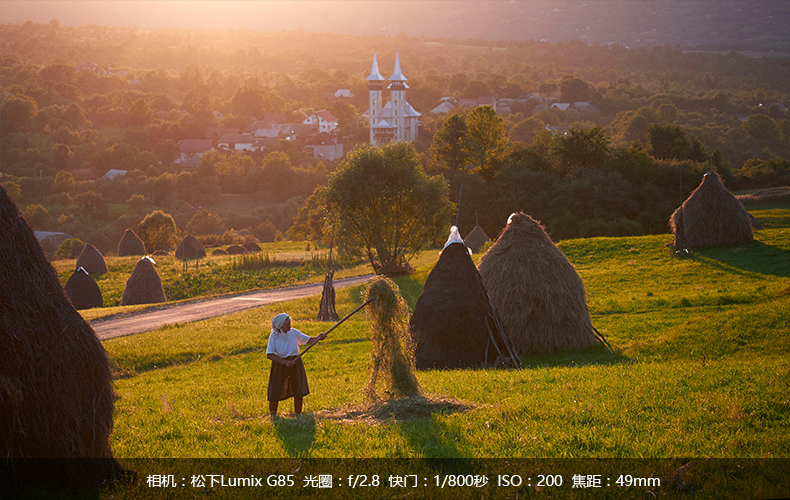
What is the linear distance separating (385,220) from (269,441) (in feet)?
99.8

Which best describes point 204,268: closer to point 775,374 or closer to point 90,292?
point 90,292

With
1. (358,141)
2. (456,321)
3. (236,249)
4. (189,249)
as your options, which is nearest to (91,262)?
(189,249)

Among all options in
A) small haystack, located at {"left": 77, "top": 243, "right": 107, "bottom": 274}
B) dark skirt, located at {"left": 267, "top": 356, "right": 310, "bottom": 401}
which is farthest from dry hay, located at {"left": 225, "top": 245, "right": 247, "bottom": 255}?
dark skirt, located at {"left": 267, "top": 356, "right": 310, "bottom": 401}

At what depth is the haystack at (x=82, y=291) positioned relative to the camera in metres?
33.4

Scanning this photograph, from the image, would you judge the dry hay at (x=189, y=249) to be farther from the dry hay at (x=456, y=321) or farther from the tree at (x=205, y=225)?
the dry hay at (x=456, y=321)

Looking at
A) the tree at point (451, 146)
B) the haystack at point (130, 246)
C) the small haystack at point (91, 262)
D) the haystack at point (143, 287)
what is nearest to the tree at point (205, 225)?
the haystack at point (130, 246)

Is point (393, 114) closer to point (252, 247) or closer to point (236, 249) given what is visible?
point (252, 247)

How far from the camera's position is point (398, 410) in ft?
29.4

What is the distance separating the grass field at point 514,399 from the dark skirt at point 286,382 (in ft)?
1.21

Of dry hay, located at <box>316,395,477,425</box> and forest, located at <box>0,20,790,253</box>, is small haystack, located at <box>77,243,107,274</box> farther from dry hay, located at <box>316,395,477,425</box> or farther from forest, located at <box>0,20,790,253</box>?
dry hay, located at <box>316,395,477,425</box>

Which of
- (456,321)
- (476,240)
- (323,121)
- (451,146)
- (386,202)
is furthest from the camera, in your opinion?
(323,121)

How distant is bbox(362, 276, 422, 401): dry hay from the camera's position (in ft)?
30.8

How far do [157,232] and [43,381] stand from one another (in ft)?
207

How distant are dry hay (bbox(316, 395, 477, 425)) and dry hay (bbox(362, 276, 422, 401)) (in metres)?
0.25
